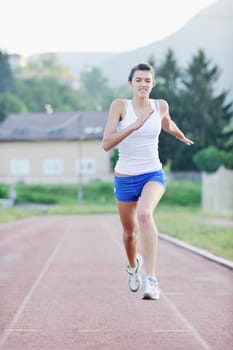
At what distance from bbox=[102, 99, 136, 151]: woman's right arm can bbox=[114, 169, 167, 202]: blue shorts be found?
0.31m

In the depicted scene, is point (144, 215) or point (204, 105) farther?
point (204, 105)

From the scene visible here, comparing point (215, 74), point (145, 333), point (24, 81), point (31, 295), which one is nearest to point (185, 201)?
point (215, 74)

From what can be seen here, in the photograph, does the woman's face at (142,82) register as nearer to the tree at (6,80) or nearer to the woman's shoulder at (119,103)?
the woman's shoulder at (119,103)

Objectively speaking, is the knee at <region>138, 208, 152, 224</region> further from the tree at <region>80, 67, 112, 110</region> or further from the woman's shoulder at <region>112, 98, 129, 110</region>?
the tree at <region>80, 67, 112, 110</region>

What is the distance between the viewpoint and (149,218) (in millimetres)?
4695

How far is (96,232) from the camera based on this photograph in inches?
755

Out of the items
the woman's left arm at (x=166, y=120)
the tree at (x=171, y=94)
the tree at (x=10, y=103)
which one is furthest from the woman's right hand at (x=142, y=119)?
the tree at (x=171, y=94)

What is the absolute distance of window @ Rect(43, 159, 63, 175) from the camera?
59.3 ft

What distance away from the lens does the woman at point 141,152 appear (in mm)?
4500

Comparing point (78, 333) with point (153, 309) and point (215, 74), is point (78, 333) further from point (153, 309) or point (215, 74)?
point (215, 74)

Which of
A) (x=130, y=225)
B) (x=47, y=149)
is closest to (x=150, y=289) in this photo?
(x=130, y=225)

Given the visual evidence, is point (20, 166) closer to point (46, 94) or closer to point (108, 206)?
point (46, 94)

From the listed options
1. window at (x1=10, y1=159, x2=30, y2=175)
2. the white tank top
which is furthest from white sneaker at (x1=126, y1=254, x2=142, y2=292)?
window at (x1=10, y1=159, x2=30, y2=175)

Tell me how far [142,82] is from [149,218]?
2.33 ft
